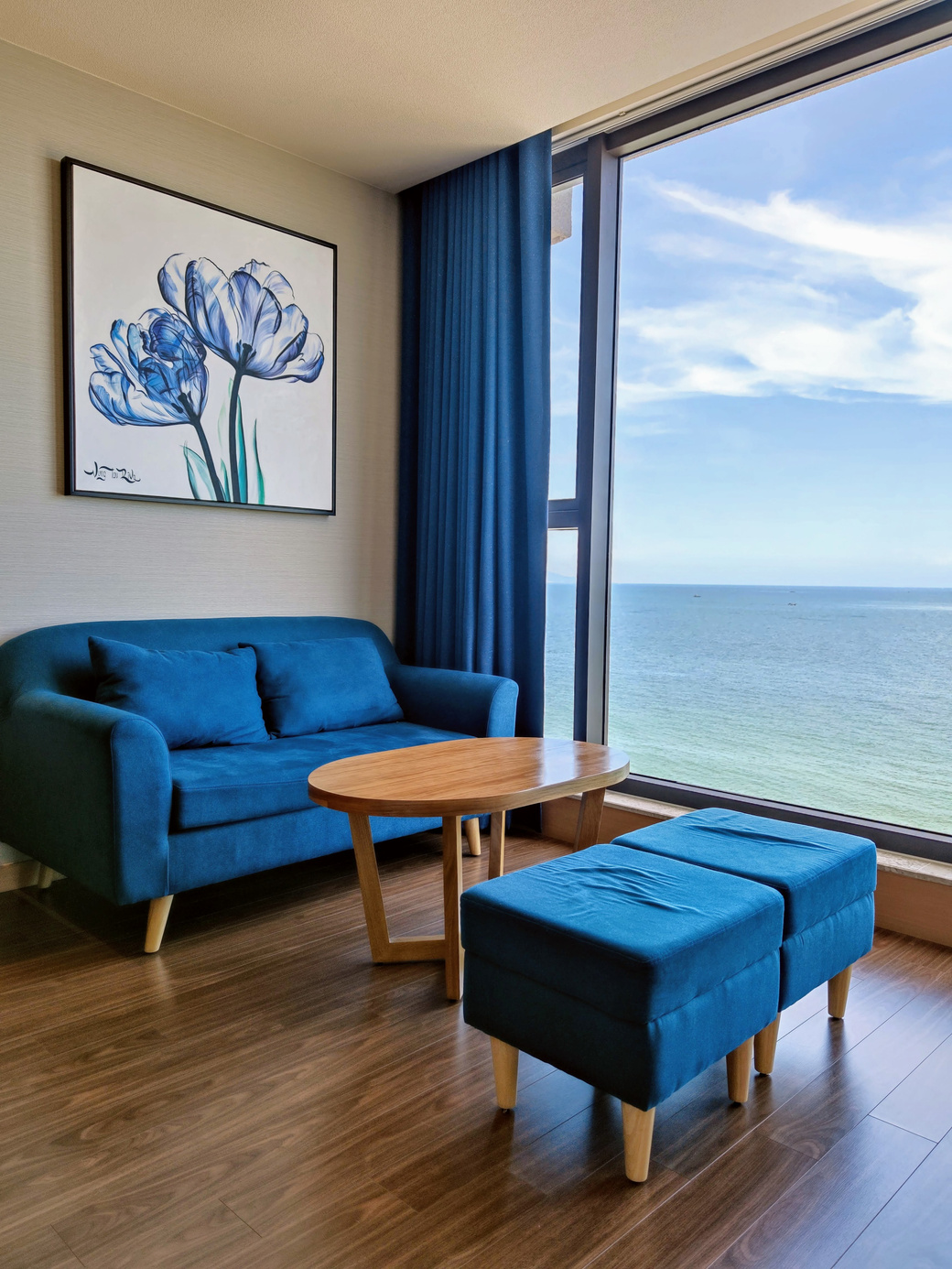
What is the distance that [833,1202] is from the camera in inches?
54.9

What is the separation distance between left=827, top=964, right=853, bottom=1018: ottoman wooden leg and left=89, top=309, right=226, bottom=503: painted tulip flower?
2.73m

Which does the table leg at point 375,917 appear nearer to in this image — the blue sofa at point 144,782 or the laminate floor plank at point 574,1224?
the blue sofa at point 144,782

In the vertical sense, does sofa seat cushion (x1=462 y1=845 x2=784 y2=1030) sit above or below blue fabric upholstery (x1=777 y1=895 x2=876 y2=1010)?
above

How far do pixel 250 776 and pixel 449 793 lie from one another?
75cm

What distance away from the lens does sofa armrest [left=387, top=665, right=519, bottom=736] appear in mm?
3242

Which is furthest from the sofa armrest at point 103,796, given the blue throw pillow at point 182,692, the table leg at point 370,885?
the table leg at point 370,885

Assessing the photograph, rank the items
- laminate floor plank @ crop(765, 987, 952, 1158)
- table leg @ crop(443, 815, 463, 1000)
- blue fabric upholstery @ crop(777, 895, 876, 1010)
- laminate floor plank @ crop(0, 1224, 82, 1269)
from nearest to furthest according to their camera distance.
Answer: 1. laminate floor plank @ crop(0, 1224, 82, 1269)
2. laminate floor plank @ crop(765, 987, 952, 1158)
3. blue fabric upholstery @ crop(777, 895, 876, 1010)
4. table leg @ crop(443, 815, 463, 1000)

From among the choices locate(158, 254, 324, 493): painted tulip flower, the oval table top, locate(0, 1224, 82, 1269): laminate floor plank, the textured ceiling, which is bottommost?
locate(0, 1224, 82, 1269): laminate floor plank

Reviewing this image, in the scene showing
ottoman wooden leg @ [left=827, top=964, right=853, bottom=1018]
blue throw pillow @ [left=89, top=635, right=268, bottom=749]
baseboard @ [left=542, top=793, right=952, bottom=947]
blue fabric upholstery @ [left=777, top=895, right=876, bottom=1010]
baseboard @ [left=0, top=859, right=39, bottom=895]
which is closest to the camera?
blue fabric upholstery @ [left=777, top=895, right=876, bottom=1010]

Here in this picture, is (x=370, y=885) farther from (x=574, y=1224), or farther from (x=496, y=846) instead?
(x=574, y=1224)

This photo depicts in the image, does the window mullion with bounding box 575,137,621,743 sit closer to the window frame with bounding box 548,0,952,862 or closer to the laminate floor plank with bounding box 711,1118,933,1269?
the window frame with bounding box 548,0,952,862

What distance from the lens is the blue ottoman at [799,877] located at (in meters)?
1.73

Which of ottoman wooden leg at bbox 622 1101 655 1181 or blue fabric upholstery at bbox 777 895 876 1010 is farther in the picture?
blue fabric upholstery at bbox 777 895 876 1010

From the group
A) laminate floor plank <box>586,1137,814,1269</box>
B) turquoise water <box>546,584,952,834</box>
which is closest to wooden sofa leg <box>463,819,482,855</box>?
laminate floor plank <box>586,1137,814,1269</box>
